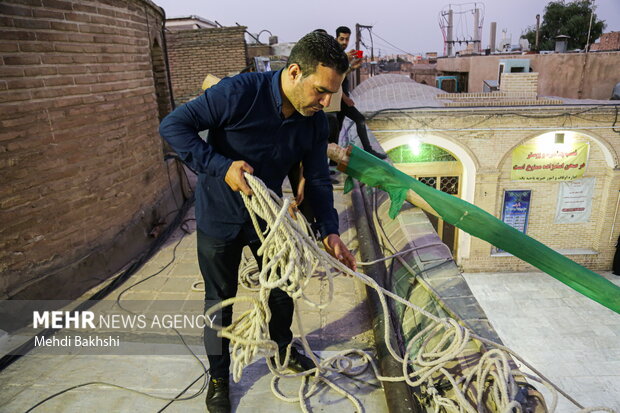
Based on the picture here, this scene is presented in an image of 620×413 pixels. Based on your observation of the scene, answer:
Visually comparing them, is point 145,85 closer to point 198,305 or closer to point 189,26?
point 198,305

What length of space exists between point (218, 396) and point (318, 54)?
1893 mm

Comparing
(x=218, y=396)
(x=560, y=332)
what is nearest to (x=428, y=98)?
(x=560, y=332)

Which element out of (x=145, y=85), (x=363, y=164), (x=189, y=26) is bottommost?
(x=363, y=164)

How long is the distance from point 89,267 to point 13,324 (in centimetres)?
77

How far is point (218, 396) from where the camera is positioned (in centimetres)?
227

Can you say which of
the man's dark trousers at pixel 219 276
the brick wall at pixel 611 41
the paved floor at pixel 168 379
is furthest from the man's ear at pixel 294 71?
the brick wall at pixel 611 41

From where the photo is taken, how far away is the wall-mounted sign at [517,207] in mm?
14290

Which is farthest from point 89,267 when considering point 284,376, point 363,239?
point 363,239

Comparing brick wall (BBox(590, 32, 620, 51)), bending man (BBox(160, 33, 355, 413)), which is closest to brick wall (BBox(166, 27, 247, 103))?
bending man (BBox(160, 33, 355, 413))

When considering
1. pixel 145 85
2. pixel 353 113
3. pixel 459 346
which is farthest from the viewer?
pixel 353 113

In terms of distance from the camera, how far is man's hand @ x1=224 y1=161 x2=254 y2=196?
1.92 meters

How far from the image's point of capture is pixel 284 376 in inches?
93.8

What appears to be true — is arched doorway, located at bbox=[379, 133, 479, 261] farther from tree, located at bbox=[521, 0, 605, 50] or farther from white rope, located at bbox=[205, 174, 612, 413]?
tree, located at bbox=[521, 0, 605, 50]

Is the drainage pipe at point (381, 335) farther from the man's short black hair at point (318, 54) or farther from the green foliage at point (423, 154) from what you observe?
the green foliage at point (423, 154)
